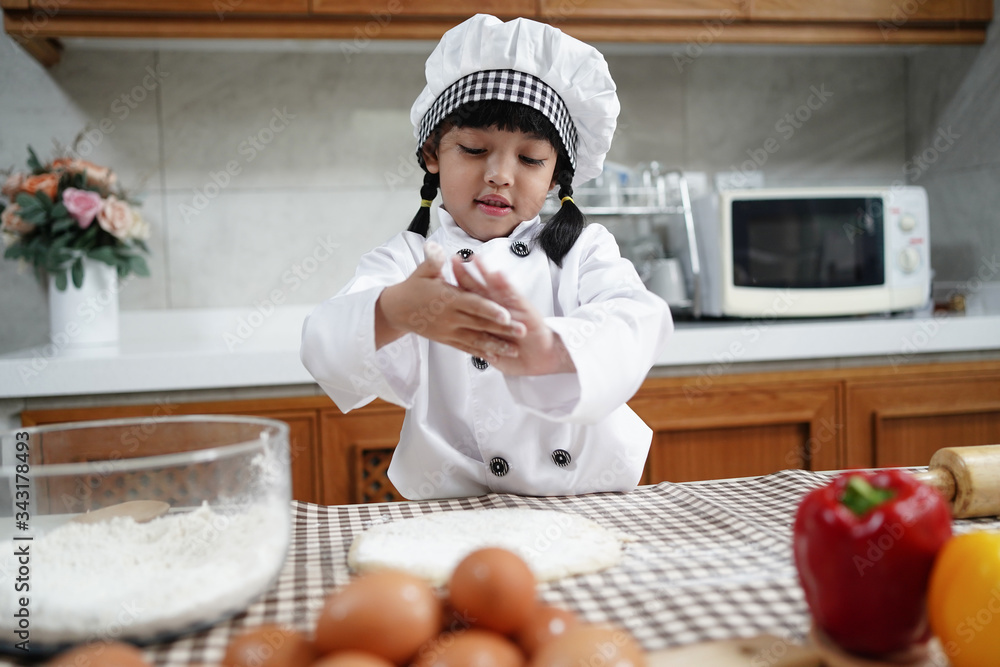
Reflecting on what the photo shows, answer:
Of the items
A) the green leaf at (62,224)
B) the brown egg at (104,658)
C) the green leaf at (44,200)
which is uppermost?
the green leaf at (44,200)

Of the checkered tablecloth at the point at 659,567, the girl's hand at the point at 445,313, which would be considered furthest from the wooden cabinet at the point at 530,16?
the checkered tablecloth at the point at 659,567

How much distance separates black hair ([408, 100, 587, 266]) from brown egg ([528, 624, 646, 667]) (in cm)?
64

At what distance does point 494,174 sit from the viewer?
36.1 inches

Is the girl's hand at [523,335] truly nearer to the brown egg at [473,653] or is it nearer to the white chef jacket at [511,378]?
the white chef jacket at [511,378]

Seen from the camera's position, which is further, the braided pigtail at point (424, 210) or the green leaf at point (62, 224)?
the green leaf at point (62, 224)

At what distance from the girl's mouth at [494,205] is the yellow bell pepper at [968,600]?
2.08ft

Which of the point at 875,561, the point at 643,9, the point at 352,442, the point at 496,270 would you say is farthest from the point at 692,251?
the point at 875,561

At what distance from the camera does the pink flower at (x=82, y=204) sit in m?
1.73

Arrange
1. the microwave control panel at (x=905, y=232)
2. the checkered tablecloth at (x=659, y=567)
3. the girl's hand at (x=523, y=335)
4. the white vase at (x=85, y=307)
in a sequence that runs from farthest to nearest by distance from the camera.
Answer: the microwave control panel at (x=905, y=232), the white vase at (x=85, y=307), the girl's hand at (x=523, y=335), the checkered tablecloth at (x=659, y=567)

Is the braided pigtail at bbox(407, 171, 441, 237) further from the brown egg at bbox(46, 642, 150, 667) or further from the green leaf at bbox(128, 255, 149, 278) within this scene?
the green leaf at bbox(128, 255, 149, 278)

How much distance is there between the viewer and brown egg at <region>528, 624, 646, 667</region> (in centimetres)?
38

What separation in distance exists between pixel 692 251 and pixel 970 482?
1.39 m

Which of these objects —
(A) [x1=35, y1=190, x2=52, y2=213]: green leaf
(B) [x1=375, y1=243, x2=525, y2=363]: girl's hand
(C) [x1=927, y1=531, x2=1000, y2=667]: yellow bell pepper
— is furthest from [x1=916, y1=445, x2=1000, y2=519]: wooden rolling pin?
(A) [x1=35, y1=190, x2=52, y2=213]: green leaf

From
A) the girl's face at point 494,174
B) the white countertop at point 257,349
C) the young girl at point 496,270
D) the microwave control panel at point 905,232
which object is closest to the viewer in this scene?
the young girl at point 496,270
